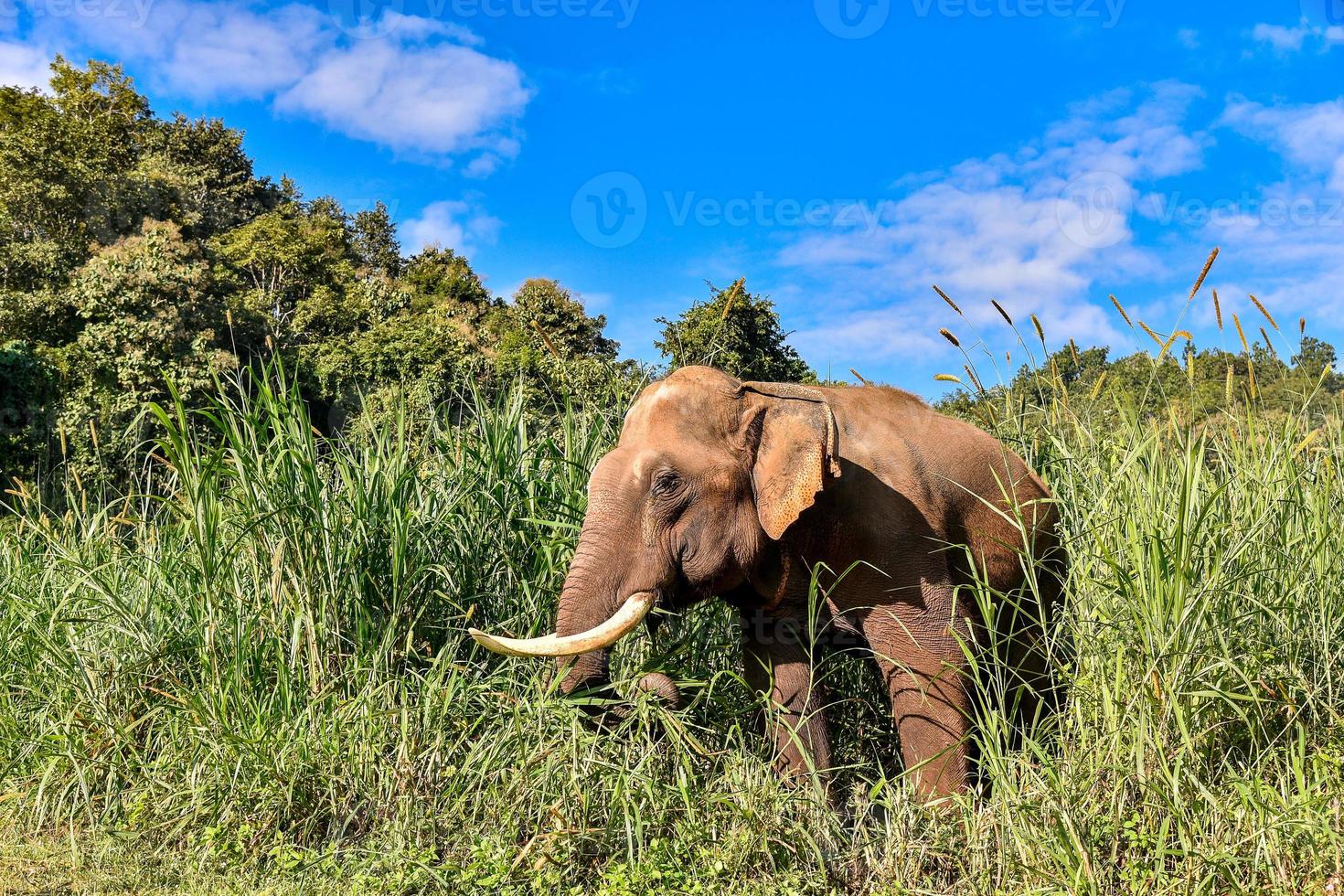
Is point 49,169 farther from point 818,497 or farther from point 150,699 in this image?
point 818,497

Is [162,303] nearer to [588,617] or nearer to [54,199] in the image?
[54,199]

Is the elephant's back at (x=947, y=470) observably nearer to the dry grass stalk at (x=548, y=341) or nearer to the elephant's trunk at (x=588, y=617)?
the elephant's trunk at (x=588, y=617)

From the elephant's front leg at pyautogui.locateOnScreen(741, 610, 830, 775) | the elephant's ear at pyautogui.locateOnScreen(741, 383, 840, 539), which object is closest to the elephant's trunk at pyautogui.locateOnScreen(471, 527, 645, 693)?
the elephant's ear at pyautogui.locateOnScreen(741, 383, 840, 539)

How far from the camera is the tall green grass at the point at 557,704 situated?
10.6 ft

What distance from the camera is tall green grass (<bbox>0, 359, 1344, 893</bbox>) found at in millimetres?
3225

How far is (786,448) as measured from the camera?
3.84 m

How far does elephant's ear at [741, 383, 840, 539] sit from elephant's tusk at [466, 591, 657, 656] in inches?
24.4

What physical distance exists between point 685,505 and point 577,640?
660 mm

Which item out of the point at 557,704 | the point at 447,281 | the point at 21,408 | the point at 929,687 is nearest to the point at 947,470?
the point at 929,687

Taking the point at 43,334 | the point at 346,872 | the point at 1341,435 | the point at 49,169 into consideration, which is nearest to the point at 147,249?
the point at 43,334

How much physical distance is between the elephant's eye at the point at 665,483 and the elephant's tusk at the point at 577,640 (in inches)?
16.6

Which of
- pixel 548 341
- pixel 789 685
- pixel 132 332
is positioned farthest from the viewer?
pixel 132 332

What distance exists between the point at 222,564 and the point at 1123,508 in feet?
12.1

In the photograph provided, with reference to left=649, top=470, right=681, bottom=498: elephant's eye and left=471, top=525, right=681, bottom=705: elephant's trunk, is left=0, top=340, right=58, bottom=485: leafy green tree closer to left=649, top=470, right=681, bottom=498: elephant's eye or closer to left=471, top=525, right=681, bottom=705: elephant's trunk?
left=471, top=525, right=681, bottom=705: elephant's trunk
